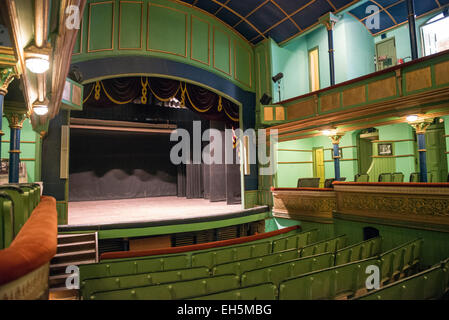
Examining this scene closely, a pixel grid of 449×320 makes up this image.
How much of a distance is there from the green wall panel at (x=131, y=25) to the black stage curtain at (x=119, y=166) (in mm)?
5006

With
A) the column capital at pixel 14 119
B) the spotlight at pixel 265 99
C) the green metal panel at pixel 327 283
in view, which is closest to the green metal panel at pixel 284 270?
the green metal panel at pixel 327 283

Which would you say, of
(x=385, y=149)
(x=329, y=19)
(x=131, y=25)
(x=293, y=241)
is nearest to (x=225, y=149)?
(x=131, y=25)

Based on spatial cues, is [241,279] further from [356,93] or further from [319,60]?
[319,60]

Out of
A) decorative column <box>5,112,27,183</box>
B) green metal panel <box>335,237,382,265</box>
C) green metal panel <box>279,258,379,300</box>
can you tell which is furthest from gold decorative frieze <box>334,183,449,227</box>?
decorative column <box>5,112,27,183</box>

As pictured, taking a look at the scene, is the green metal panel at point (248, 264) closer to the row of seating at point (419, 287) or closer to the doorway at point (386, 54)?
the row of seating at point (419, 287)

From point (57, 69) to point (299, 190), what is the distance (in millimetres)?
5518

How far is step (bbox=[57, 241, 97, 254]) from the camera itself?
17.6 ft

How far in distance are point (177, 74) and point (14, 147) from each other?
13.7ft

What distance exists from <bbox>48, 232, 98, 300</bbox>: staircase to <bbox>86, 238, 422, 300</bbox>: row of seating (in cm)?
276

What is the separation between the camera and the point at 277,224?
26.1ft

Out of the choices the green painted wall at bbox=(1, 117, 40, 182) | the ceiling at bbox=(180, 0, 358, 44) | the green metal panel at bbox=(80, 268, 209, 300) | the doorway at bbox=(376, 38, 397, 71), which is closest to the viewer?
the green metal panel at bbox=(80, 268, 209, 300)

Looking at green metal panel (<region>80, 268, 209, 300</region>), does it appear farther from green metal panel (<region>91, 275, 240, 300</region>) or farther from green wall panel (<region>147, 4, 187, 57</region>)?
green wall panel (<region>147, 4, 187, 57</region>)

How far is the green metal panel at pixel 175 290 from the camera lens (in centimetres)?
208
